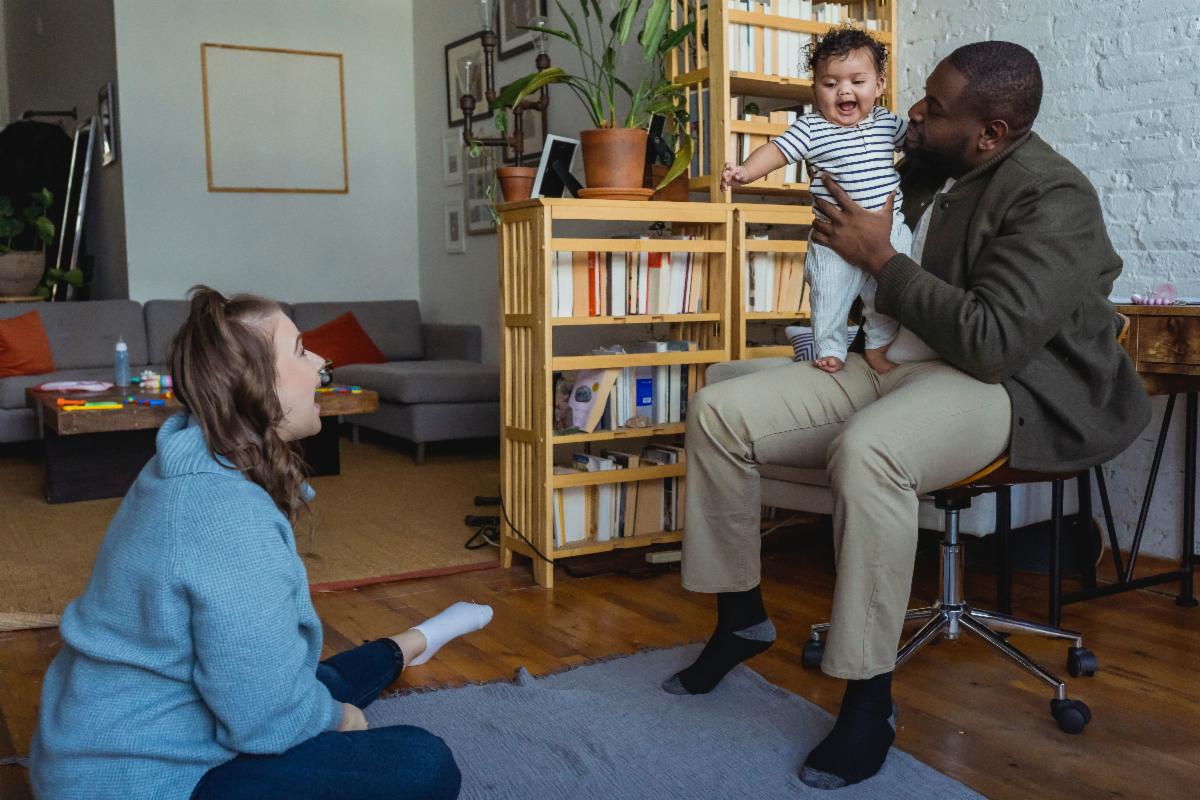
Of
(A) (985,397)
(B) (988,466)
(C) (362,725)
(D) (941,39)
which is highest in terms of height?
(D) (941,39)

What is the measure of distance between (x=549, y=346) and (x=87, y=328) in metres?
Answer: 3.79

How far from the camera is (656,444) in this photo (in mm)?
3523

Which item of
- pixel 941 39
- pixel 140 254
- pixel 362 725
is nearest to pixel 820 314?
pixel 362 725

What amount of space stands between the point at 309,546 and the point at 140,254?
372cm

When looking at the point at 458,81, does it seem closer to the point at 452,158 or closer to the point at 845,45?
the point at 452,158

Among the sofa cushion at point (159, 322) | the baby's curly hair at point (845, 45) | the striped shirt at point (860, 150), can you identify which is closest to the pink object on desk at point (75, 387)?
the sofa cushion at point (159, 322)

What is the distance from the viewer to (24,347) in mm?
5535

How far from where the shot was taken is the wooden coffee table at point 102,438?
420cm

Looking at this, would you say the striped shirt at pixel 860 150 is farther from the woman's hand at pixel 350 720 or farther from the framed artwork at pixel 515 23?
the framed artwork at pixel 515 23

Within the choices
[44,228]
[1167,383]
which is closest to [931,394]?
[1167,383]

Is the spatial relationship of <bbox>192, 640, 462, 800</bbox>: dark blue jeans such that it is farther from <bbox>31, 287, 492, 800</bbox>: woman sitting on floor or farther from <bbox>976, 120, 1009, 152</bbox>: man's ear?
<bbox>976, 120, 1009, 152</bbox>: man's ear

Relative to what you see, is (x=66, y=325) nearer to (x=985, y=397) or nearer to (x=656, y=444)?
(x=656, y=444)

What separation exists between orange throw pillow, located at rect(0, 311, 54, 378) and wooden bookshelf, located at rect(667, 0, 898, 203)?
3.60 metres

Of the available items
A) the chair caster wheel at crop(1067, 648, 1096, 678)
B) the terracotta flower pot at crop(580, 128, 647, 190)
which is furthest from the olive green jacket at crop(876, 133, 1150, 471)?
the terracotta flower pot at crop(580, 128, 647, 190)
